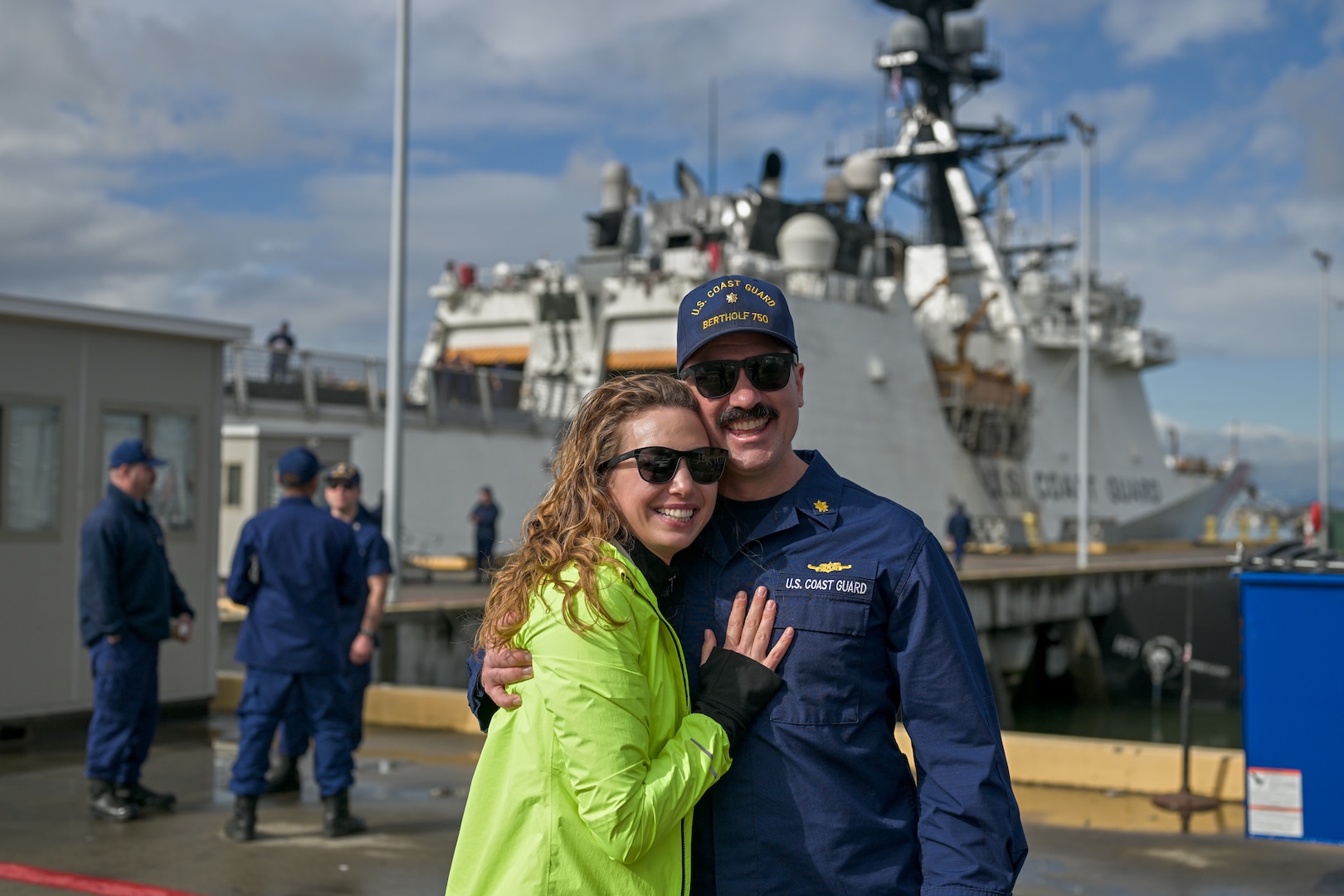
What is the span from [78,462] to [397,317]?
5.00 m

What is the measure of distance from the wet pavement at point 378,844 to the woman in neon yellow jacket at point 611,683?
3.36 m

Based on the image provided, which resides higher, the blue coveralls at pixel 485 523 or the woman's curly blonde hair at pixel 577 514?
the woman's curly blonde hair at pixel 577 514

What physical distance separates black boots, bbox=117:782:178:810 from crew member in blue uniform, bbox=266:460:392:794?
504mm

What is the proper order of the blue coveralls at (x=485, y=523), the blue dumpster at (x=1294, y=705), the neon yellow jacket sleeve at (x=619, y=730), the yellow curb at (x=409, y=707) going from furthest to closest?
the blue coveralls at (x=485, y=523), the yellow curb at (x=409, y=707), the blue dumpster at (x=1294, y=705), the neon yellow jacket sleeve at (x=619, y=730)

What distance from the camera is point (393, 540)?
1327 cm

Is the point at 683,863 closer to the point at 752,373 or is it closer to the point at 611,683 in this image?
the point at 611,683

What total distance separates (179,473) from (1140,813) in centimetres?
691

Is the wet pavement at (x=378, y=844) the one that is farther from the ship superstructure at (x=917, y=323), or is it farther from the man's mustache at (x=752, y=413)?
the ship superstructure at (x=917, y=323)

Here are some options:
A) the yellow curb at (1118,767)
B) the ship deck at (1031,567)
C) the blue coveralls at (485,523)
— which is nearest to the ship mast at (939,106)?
the ship deck at (1031,567)

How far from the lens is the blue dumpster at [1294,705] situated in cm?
544

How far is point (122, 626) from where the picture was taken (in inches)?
258

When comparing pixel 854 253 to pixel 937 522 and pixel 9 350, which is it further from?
pixel 9 350

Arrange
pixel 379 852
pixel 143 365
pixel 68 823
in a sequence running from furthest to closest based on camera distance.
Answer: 1. pixel 143 365
2. pixel 68 823
3. pixel 379 852

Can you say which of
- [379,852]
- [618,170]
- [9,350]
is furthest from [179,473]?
[618,170]
